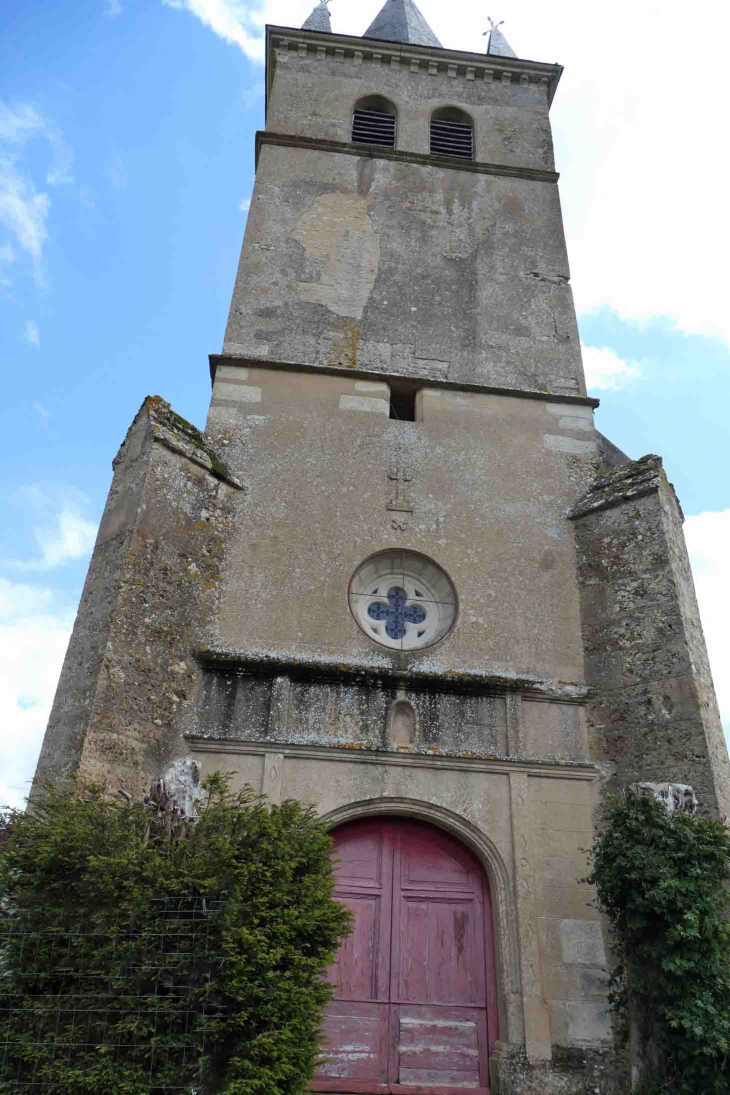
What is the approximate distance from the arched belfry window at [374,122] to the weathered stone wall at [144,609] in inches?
244

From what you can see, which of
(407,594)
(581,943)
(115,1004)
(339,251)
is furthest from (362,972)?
(339,251)

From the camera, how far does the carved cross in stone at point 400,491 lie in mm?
8766

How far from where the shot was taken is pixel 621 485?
28.9 ft

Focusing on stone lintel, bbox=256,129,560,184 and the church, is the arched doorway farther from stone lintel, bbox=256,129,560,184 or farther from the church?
stone lintel, bbox=256,129,560,184

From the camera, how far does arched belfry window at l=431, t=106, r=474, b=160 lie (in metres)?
12.6

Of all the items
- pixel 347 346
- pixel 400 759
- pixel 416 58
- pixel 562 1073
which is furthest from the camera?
pixel 416 58

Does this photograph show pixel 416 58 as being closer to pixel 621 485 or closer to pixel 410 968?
pixel 621 485

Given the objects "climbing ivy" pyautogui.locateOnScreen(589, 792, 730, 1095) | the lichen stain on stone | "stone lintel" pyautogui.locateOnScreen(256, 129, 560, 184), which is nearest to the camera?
"climbing ivy" pyautogui.locateOnScreen(589, 792, 730, 1095)

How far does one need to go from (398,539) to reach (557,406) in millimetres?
2669

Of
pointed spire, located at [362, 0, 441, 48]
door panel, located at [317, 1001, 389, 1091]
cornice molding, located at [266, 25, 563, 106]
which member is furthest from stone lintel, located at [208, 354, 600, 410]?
pointed spire, located at [362, 0, 441, 48]

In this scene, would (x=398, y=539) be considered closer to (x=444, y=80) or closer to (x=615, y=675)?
(x=615, y=675)

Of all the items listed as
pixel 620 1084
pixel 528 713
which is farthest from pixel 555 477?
pixel 620 1084

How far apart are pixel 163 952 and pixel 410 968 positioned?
2.59 meters

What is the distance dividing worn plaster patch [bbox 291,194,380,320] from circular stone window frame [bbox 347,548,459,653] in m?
3.28
